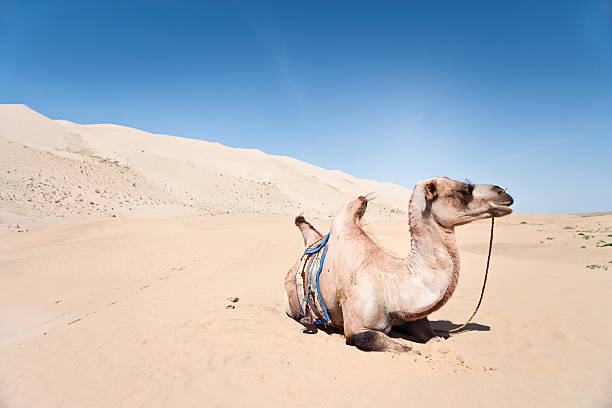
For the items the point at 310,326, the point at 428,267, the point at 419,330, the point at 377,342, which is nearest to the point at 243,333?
the point at 310,326

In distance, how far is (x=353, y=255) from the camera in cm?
367

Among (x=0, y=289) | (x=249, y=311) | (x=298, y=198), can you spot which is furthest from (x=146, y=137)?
(x=249, y=311)

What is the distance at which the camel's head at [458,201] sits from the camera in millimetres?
2674

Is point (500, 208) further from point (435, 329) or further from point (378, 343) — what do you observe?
point (435, 329)

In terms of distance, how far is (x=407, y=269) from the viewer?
317 cm

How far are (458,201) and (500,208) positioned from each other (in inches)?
13.3

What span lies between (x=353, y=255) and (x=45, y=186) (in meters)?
28.6

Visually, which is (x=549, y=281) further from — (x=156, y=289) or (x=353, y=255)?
(x=156, y=289)

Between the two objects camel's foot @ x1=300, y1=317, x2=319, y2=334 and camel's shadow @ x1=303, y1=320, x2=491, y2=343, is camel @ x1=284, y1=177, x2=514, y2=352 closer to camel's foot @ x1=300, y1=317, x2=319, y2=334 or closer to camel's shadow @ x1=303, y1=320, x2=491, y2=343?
camel's shadow @ x1=303, y1=320, x2=491, y2=343

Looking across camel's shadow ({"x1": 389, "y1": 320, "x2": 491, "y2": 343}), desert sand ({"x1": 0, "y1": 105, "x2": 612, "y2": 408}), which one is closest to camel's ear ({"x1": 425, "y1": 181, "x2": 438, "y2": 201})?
desert sand ({"x1": 0, "y1": 105, "x2": 612, "y2": 408})

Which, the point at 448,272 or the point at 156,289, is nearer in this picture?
the point at 448,272

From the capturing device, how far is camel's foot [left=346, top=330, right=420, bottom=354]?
10.4 ft

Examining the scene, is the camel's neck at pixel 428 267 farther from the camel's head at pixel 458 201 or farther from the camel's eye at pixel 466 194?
the camel's eye at pixel 466 194

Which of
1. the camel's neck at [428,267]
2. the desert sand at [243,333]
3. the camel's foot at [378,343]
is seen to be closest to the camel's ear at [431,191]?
the camel's neck at [428,267]
